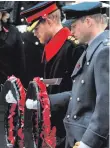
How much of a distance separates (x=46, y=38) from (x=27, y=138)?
98 cm

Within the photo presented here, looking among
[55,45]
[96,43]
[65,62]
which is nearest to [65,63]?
[65,62]

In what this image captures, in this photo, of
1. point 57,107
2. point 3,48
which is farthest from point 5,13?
point 57,107

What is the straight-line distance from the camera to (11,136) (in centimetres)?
411

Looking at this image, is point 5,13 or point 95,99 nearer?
point 95,99

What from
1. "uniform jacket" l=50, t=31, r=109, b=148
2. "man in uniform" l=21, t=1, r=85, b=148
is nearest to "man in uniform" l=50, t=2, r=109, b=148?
"uniform jacket" l=50, t=31, r=109, b=148

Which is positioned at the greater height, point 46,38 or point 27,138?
point 46,38

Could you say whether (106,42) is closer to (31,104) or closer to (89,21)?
A: (89,21)

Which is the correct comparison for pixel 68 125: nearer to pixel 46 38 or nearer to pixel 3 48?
pixel 46 38

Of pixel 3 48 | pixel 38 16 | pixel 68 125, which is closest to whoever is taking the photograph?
pixel 68 125

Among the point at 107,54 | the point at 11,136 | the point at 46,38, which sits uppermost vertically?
the point at 107,54

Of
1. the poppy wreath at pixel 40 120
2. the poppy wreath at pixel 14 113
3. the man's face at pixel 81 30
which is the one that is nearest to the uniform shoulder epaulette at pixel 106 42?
the man's face at pixel 81 30

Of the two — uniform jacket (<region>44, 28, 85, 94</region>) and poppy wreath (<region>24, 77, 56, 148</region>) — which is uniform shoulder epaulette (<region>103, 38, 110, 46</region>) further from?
uniform jacket (<region>44, 28, 85, 94</region>)

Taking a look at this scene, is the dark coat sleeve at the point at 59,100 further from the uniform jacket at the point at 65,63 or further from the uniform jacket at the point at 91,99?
the uniform jacket at the point at 65,63

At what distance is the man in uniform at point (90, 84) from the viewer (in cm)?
284
